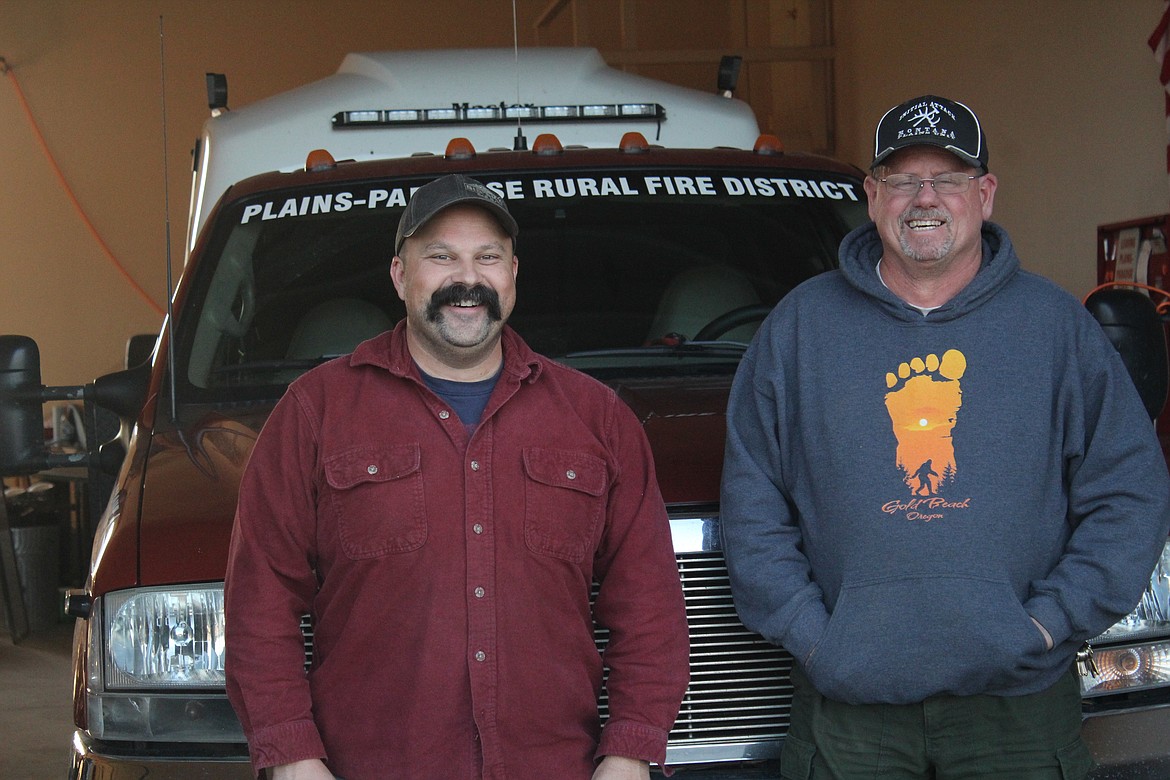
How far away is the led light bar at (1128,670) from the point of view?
2824 mm

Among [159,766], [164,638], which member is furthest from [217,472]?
[159,766]

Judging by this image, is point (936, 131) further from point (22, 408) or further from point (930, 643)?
point (22, 408)

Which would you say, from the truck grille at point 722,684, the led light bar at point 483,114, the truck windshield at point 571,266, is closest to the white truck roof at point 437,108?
the led light bar at point 483,114

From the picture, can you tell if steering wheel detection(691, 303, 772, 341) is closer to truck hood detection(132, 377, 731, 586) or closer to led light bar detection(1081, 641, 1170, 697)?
truck hood detection(132, 377, 731, 586)

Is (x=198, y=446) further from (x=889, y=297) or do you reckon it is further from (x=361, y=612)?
(x=889, y=297)

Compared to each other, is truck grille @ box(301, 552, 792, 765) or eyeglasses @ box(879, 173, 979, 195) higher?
eyeglasses @ box(879, 173, 979, 195)

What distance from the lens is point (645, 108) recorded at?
4836mm

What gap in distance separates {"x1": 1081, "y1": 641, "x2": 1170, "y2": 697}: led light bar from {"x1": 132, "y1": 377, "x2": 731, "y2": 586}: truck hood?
2.74 feet

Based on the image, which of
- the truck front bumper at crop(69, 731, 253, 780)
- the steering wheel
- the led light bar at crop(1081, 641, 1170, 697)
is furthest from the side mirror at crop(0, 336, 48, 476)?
the led light bar at crop(1081, 641, 1170, 697)

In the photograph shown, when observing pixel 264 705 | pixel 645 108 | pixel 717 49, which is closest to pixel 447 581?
pixel 264 705

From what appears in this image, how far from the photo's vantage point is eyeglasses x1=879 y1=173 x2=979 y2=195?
268 centimetres

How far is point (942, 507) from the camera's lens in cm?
251

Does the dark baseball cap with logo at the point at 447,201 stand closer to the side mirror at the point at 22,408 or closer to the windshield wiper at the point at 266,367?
the windshield wiper at the point at 266,367

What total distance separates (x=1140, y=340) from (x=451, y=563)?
163 cm
